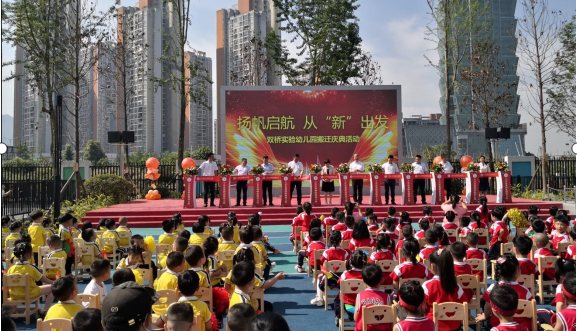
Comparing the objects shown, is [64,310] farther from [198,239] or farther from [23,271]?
[198,239]

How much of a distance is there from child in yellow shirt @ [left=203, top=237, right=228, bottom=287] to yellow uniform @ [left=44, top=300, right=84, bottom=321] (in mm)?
1592

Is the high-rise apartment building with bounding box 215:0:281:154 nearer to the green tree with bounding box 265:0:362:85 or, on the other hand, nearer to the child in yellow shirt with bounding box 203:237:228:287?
the green tree with bounding box 265:0:362:85

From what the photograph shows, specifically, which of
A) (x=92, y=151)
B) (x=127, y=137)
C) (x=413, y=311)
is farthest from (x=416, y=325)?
(x=92, y=151)

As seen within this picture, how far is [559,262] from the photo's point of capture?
4656 mm

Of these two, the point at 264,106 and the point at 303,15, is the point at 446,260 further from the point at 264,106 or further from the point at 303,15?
the point at 303,15

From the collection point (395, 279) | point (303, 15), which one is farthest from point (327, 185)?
point (303, 15)

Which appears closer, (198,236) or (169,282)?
(169,282)

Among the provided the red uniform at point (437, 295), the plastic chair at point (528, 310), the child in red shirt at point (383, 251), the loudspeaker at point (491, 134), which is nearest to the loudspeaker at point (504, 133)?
the loudspeaker at point (491, 134)

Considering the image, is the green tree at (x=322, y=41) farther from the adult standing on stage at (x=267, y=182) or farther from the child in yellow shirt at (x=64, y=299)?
the child in yellow shirt at (x=64, y=299)

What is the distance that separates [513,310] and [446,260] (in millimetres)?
1003

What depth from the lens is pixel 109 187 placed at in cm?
1723

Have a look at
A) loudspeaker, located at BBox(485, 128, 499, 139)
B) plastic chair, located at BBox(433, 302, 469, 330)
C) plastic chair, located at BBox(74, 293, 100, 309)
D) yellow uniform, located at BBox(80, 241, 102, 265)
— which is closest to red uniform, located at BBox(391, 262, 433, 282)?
plastic chair, located at BBox(433, 302, 469, 330)

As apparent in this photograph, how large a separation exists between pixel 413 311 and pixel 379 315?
52cm

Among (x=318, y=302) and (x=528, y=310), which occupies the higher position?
(x=528, y=310)
